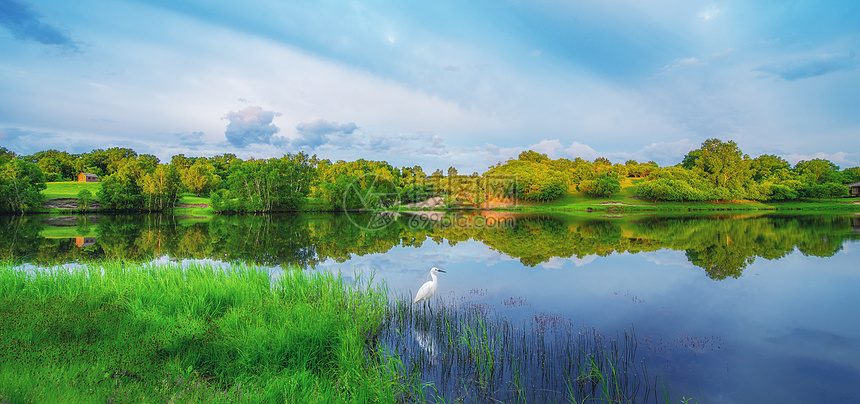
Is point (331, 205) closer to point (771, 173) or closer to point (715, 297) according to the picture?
point (715, 297)

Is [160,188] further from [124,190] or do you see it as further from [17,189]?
[17,189]

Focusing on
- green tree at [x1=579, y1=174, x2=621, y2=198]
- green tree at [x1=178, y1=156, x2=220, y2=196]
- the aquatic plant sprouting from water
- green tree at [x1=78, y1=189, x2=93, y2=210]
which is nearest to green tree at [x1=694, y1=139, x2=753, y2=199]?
green tree at [x1=579, y1=174, x2=621, y2=198]

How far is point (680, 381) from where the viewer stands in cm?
609

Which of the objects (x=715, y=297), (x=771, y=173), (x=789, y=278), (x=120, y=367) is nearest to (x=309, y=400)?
(x=120, y=367)

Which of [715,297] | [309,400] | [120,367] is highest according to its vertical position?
[120,367]

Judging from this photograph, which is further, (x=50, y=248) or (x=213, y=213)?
(x=213, y=213)

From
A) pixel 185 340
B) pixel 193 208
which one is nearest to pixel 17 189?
pixel 193 208

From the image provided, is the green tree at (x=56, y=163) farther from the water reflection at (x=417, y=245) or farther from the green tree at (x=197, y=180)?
the water reflection at (x=417, y=245)

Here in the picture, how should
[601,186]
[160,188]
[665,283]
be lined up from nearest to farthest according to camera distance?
[665,283] → [160,188] → [601,186]

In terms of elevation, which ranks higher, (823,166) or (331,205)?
(823,166)

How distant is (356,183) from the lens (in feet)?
242

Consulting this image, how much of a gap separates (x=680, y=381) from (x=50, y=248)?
27890 mm

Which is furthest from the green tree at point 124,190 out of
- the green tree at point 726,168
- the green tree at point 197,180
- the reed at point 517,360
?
the green tree at point 726,168

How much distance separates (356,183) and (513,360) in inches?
2730
